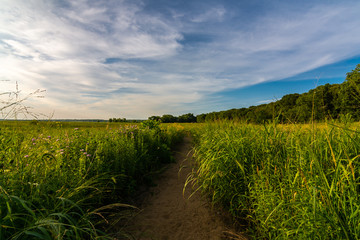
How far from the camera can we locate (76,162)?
3164mm

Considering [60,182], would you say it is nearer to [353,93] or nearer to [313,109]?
[313,109]

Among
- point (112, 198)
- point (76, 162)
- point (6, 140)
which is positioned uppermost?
point (6, 140)

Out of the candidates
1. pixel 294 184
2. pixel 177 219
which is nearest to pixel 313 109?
pixel 294 184

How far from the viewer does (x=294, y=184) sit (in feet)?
6.89

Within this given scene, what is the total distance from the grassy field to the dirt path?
1.67 feet

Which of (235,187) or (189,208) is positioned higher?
(235,187)

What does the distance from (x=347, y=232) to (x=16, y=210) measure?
3249mm

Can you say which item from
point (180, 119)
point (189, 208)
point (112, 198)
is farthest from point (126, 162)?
point (180, 119)

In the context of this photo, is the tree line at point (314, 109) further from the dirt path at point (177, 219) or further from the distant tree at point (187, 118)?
the distant tree at point (187, 118)

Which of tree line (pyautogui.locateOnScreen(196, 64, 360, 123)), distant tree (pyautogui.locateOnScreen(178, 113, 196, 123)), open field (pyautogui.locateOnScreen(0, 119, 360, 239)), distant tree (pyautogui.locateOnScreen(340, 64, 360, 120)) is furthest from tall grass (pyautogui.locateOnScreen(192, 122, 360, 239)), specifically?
distant tree (pyautogui.locateOnScreen(178, 113, 196, 123))

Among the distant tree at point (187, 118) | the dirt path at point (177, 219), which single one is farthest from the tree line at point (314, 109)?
the distant tree at point (187, 118)

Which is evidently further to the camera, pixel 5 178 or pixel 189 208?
pixel 189 208

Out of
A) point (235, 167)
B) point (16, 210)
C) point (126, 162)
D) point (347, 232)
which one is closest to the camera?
point (347, 232)

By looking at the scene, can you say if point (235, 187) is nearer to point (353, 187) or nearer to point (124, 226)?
point (353, 187)
